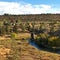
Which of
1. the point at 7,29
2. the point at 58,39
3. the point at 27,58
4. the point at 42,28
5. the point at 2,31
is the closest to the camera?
the point at 27,58

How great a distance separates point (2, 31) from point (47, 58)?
60751 millimetres

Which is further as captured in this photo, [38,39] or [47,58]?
[38,39]

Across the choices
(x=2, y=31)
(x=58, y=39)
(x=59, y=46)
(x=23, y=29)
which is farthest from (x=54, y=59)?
(x=23, y=29)

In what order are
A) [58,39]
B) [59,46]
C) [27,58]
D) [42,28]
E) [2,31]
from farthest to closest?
1. [42,28]
2. [2,31]
3. [58,39]
4. [59,46]
5. [27,58]

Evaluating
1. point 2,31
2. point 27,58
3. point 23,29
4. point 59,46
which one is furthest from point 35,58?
point 23,29

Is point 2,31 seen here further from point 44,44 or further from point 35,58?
point 35,58

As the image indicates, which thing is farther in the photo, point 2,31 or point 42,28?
point 42,28

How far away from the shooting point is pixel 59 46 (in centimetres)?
8325

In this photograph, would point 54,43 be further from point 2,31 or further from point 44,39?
point 2,31

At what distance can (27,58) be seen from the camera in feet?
179

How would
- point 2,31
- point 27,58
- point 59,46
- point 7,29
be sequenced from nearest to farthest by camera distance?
point 27,58 < point 59,46 < point 2,31 < point 7,29

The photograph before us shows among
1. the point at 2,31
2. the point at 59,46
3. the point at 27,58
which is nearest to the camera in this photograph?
the point at 27,58

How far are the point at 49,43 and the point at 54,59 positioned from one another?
1280 inches

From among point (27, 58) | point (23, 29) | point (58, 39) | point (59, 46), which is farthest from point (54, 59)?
point (23, 29)
